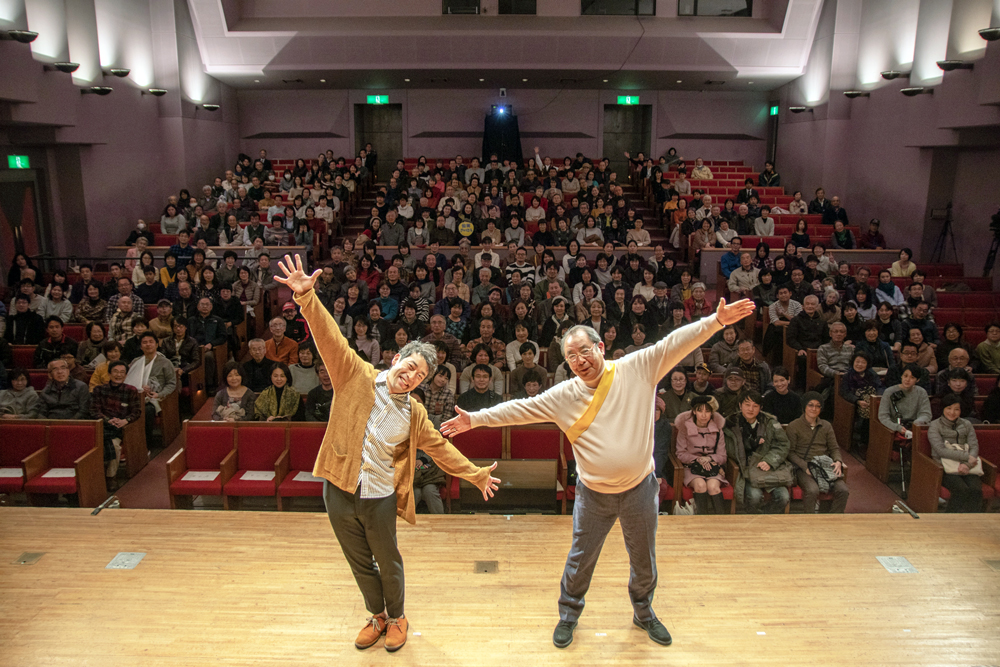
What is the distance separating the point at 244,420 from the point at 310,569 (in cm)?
187

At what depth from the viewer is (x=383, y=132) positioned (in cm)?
1388

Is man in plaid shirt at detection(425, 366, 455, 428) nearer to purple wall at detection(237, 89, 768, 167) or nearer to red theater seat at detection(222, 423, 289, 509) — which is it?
red theater seat at detection(222, 423, 289, 509)

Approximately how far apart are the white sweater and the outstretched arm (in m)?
0.50

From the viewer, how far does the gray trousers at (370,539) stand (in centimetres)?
257

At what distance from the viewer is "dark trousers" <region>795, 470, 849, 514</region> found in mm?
4281

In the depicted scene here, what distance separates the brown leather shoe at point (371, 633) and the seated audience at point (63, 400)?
10.7 ft

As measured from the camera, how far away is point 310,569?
10.8 feet

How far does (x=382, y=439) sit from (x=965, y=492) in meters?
3.75

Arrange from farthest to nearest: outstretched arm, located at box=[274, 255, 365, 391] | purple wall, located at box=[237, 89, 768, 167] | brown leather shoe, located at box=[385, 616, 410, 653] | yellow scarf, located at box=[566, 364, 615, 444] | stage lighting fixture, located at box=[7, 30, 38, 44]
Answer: purple wall, located at box=[237, 89, 768, 167] < stage lighting fixture, located at box=[7, 30, 38, 44] < brown leather shoe, located at box=[385, 616, 410, 653] < yellow scarf, located at box=[566, 364, 615, 444] < outstretched arm, located at box=[274, 255, 365, 391]

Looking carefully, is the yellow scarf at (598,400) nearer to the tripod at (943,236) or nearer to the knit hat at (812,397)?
the knit hat at (812,397)

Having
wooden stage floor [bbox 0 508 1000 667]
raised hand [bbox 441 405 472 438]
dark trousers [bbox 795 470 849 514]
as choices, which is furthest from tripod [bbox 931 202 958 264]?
raised hand [bbox 441 405 472 438]

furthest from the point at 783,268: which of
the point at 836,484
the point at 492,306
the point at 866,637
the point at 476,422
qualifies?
the point at 476,422

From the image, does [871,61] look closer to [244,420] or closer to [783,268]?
[783,268]

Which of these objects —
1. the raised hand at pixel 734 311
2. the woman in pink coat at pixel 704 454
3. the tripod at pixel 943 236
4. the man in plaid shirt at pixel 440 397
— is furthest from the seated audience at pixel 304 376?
the tripod at pixel 943 236
